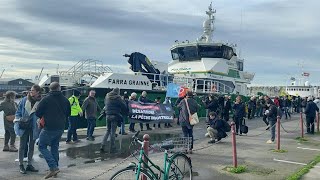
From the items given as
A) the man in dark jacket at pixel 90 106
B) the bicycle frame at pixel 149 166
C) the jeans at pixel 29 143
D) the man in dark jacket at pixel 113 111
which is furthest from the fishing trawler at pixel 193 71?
the bicycle frame at pixel 149 166

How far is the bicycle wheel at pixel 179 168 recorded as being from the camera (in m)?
6.41

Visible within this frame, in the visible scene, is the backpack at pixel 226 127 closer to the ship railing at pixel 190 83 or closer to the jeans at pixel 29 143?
the jeans at pixel 29 143

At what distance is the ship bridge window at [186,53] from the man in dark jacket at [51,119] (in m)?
25.3

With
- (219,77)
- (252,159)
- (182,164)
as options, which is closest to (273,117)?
(252,159)

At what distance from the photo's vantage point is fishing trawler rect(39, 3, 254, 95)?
76.7ft

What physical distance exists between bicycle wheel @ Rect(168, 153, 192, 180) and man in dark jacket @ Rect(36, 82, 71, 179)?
8.38ft

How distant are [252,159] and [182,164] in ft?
13.3

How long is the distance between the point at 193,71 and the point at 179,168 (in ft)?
83.0

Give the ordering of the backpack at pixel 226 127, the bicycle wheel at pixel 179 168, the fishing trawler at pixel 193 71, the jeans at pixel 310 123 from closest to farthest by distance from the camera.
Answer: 1. the bicycle wheel at pixel 179 168
2. the backpack at pixel 226 127
3. the jeans at pixel 310 123
4. the fishing trawler at pixel 193 71

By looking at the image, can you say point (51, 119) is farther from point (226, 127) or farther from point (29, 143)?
point (226, 127)

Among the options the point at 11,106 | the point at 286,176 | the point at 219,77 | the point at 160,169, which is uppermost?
the point at 219,77

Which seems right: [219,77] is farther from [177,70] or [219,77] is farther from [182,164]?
[182,164]

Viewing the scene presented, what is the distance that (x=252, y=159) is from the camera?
1032cm

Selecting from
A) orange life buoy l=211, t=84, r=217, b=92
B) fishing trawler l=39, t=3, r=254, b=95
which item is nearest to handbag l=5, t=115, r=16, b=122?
fishing trawler l=39, t=3, r=254, b=95
